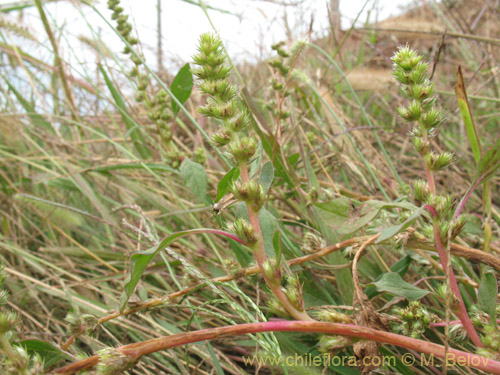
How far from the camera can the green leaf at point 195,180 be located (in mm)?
1011

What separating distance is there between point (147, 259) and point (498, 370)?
502mm

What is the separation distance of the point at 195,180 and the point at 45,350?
49 centimetres

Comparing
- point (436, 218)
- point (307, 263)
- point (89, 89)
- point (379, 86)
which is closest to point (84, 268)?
point (307, 263)

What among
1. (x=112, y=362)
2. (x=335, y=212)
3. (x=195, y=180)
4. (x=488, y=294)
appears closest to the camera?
(x=112, y=362)

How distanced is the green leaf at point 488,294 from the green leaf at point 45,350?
0.66m

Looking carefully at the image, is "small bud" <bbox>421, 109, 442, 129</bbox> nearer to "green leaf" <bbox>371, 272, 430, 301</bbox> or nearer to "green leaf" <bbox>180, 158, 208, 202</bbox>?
"green leaf" <bbox>371, 272, 430, 301</bbox>

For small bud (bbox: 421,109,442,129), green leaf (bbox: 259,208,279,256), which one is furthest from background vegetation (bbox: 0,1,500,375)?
small bud (bbox: 421,109,442,129)

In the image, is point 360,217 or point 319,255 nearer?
point 360,217

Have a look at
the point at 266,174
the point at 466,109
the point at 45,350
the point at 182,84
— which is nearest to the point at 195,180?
the point at 182,84

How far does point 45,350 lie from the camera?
666mm

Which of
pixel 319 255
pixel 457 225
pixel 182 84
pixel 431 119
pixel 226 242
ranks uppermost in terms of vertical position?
pixel 182 84

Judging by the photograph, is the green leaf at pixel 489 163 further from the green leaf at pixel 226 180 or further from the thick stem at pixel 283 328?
the green leaf at pixel 226 180

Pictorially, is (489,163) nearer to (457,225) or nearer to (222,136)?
(457,225)

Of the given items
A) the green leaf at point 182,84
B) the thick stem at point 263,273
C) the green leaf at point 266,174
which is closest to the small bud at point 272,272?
the thick stem at point 263,273
